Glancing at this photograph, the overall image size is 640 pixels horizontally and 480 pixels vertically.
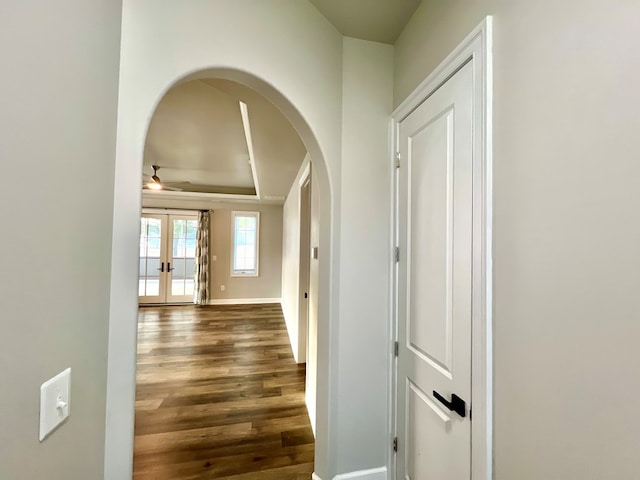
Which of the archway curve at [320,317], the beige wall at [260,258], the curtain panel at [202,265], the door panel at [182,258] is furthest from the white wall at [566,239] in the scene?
the door panel at [182,258]

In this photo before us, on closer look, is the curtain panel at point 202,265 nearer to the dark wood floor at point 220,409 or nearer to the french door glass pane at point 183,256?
the french door glass pane at point 183,256

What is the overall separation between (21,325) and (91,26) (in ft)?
2.77

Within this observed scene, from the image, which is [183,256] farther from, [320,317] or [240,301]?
[320,317]

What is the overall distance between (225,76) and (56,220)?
955 mm

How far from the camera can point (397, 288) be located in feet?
4.96

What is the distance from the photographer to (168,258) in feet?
21.1

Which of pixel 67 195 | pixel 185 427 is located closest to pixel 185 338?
pixel 185 427

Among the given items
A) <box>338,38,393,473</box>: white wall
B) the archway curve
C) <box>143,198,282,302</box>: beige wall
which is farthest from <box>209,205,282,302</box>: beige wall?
<box>338,38,393,473</box>: white wall

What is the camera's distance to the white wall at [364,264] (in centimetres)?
151

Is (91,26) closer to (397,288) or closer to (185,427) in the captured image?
(397,288)

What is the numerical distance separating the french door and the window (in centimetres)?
95

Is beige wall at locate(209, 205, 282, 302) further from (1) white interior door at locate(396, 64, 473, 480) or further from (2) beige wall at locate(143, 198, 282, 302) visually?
(1) white interior door at locate(396, 64, 473, 480)

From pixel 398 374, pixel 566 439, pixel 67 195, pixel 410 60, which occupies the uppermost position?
pixel 410 60

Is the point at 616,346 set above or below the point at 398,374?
above
